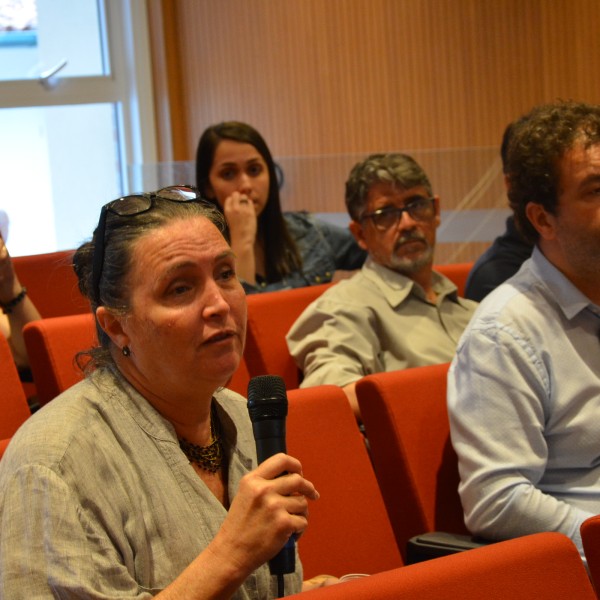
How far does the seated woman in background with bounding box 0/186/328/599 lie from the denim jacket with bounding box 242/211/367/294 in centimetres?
205

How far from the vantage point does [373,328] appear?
2.86 meters

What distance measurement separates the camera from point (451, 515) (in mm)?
2031

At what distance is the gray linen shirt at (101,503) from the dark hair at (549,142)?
975 mm

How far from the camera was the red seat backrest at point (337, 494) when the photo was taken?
6.12ft

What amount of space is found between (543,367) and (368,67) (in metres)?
3.53

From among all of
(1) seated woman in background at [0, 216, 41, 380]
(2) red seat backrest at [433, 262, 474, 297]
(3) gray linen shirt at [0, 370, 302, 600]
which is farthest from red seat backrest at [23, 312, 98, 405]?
(2) red seat backrest at [433, 262, 474, 297]

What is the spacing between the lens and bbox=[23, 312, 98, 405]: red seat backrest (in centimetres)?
235

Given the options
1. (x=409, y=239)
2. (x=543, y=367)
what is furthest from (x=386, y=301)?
(x=543, y=367)

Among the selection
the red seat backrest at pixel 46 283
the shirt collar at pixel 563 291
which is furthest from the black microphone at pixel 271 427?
the red seat backrest at pixel 46 283

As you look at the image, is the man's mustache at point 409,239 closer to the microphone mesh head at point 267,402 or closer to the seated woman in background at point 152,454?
the seated woman in background at point 152,454

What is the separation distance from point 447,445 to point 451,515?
0.47 ft

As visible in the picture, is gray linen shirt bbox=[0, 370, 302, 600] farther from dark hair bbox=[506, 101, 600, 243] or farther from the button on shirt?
dark hair bbox=[506, 101, 600, 243]

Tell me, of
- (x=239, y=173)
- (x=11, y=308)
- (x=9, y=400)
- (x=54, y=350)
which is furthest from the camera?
(x=239, y=173)

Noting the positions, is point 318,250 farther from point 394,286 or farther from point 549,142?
point 549,142
